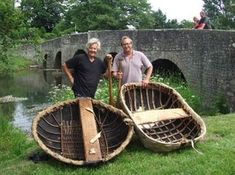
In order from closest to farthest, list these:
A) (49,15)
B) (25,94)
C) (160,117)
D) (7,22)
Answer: (160,117), (7,22), (25,94), (49,15)

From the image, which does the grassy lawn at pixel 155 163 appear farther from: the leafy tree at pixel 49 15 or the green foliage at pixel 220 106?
the leafy tree at pixel 49 15

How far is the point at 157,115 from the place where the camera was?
26.0 feet

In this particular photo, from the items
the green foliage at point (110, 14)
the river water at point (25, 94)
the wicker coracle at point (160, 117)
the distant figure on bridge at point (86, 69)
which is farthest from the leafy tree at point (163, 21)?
the distant figure on bridge at point (86, 69)

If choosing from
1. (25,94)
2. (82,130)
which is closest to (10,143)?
(82,130)

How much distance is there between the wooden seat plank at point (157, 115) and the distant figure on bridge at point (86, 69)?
792 millimetres

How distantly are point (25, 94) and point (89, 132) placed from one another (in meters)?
16.5

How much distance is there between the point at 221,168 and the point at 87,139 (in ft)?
6.20

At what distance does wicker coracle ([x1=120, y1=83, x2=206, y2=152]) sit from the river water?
18.4 ft

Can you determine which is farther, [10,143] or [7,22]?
[10,143]

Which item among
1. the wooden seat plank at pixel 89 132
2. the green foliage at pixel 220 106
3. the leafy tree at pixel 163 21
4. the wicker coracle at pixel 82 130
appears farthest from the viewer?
the leafy tree at pixel 163 21

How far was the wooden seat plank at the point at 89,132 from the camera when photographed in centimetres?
685

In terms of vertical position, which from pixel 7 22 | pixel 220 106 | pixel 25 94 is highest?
pixel 7 22

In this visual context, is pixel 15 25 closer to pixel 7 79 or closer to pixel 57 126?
pixel 57 126

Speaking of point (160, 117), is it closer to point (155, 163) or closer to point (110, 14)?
point (155, 163)
